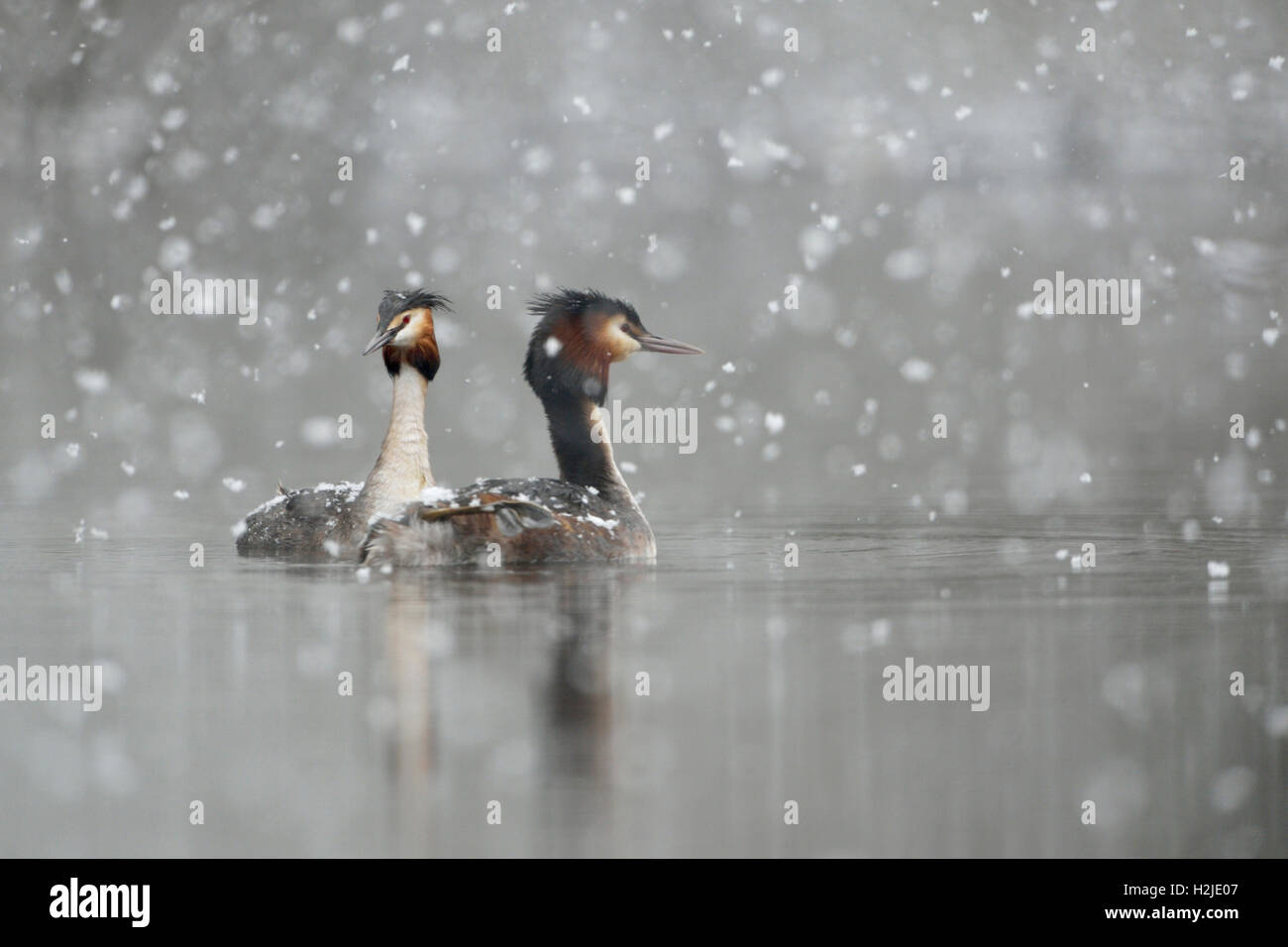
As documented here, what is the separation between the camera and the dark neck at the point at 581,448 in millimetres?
15586

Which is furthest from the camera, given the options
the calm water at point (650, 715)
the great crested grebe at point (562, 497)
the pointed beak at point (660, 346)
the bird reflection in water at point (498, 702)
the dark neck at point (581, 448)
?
the pointed beak at point (660, 346)

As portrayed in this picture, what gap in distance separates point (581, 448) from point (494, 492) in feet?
3.76

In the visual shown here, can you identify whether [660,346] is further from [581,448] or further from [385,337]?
[385,337]

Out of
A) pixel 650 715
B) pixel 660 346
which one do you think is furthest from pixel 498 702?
pixel 660 346

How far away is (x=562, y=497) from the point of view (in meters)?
15.0

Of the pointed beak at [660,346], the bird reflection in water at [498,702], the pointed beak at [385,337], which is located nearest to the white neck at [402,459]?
the pointed beak at [385,337]

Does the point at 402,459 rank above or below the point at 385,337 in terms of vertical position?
below

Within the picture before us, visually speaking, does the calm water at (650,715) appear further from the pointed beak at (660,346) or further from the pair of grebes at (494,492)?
the pointed beak at (660,346)

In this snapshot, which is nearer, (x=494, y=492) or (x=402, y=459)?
(x=494, y=492)

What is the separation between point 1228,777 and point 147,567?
9055 millimetres

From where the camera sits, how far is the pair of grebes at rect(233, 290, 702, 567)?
14742 millimetres

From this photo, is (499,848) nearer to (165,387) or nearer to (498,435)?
(498,435)

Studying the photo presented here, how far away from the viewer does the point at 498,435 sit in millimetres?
44812

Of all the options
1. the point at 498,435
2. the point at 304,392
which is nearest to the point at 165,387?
the point at 304,392
